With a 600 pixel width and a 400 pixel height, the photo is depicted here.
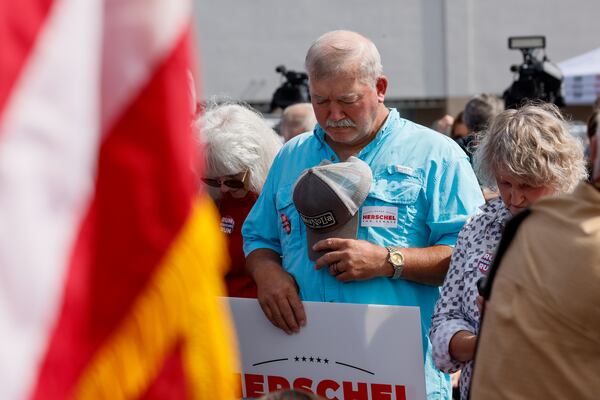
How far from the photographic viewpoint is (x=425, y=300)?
3.12 meters

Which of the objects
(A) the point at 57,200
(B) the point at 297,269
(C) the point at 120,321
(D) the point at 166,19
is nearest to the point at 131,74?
(D) the point at 166,19

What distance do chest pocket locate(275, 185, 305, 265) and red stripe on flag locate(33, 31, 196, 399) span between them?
72.0 inches

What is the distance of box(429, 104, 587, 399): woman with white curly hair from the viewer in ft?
8.64

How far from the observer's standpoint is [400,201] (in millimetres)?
3004

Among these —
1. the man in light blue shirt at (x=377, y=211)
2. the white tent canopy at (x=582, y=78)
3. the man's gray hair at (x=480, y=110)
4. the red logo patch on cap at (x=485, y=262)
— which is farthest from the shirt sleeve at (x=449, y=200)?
the white tent canopy at (x=582, y=78)

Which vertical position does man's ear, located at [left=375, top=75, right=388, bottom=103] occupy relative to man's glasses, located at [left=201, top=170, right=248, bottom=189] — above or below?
above

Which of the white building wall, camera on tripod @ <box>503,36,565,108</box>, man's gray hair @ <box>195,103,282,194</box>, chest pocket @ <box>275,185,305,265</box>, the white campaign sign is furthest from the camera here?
the white building wall

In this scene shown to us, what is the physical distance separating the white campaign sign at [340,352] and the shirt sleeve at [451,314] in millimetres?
155

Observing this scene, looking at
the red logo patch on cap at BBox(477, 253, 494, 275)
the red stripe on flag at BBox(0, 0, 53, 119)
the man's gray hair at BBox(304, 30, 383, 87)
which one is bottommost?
the red logo patch on cap at BBox(477, 253, 494, 275)

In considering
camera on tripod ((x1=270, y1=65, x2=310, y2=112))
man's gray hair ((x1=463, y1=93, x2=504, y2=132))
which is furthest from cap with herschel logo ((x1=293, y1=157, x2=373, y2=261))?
camera on tripod ((x1=270, y1=65, x2=310, y2=112))

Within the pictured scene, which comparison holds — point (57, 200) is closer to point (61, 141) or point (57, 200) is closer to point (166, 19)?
point (61, 141)

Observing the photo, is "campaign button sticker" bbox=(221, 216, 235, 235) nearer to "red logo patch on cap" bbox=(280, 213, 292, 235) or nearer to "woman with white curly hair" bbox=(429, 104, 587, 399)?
"red logo patch on cap" bbox=(280, 213, 292, 235)

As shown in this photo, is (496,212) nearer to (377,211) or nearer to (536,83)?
(377,211)

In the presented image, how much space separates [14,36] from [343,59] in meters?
1.88
